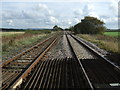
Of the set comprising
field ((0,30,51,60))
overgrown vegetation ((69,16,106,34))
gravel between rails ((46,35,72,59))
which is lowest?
gravel between rails ((46,35,72,59))

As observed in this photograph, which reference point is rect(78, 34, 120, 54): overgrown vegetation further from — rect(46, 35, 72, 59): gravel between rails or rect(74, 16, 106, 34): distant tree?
rect(74, 16, 106, 34): distant tree

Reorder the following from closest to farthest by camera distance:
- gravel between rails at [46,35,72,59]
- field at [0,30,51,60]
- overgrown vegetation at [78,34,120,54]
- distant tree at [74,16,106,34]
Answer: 1. gravel between rails at [46,35,72,59]
2. field at [0,30,51,60]
3. overgrown vegetation at [78,34,120,54]
4. distant tree at [74,16,106,34]

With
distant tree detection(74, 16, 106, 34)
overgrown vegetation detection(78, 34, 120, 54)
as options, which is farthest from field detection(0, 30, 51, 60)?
distant tree detection(74, 16, 106, 34)

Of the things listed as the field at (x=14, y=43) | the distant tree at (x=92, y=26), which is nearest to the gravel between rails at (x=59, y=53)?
the field at (x=14, y=43)

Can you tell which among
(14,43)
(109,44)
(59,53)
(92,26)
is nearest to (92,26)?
(92,26)

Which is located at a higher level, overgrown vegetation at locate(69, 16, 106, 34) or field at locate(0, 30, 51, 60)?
overgrown vegetation at locate(69, 16, 106, 34)

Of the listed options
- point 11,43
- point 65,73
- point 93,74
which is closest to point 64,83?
point 65,73

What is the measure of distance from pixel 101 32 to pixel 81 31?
6874 millimetres

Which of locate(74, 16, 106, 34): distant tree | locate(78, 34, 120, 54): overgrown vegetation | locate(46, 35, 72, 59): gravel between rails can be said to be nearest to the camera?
locate(46, 35, 72, 59): gravel between rails

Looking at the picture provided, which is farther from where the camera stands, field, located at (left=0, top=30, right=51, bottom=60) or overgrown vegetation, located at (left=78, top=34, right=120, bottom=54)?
overgrown vegetation, located at (left=78, top=34, right=120, bottom=54)

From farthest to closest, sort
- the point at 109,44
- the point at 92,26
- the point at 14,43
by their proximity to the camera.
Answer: the point at 92,26 < the point at 14,43 < the point at 109,44

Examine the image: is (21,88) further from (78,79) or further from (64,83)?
(78,79)

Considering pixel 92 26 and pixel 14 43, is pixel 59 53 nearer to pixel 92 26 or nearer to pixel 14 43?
pixel 14 43

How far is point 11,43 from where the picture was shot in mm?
14672
